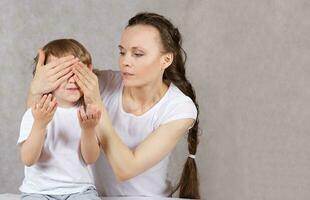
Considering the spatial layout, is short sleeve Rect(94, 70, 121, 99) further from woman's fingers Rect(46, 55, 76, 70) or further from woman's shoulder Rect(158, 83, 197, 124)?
woman's fingers Rect(46, 55, 76, 70)

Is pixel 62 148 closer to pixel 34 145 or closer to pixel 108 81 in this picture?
pixel 34 145

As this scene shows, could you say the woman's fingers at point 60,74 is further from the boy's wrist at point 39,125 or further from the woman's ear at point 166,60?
the woman's ear at point 166,60

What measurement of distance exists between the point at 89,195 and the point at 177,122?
371 millimetres

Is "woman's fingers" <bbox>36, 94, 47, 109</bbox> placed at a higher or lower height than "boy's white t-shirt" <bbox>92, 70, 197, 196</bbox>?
higher

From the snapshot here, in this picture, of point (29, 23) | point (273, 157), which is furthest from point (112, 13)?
point (273, 157)

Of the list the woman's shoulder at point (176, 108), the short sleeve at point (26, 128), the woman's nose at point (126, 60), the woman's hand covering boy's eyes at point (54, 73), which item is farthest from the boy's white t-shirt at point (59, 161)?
the woman's shoulder at point (176, 108)

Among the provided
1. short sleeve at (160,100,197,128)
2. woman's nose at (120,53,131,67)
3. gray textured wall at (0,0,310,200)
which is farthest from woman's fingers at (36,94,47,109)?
gray textured wall at (0,0,310,200)

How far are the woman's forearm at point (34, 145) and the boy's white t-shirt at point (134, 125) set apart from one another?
17.9 inches

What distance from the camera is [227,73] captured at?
3.03 m

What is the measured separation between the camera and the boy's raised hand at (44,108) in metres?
1.76

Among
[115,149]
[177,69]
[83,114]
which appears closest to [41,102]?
[83,114]

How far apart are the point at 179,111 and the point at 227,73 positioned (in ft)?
3.05

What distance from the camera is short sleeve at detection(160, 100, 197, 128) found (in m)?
2.13

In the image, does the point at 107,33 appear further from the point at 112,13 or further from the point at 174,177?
the point at 174,177
